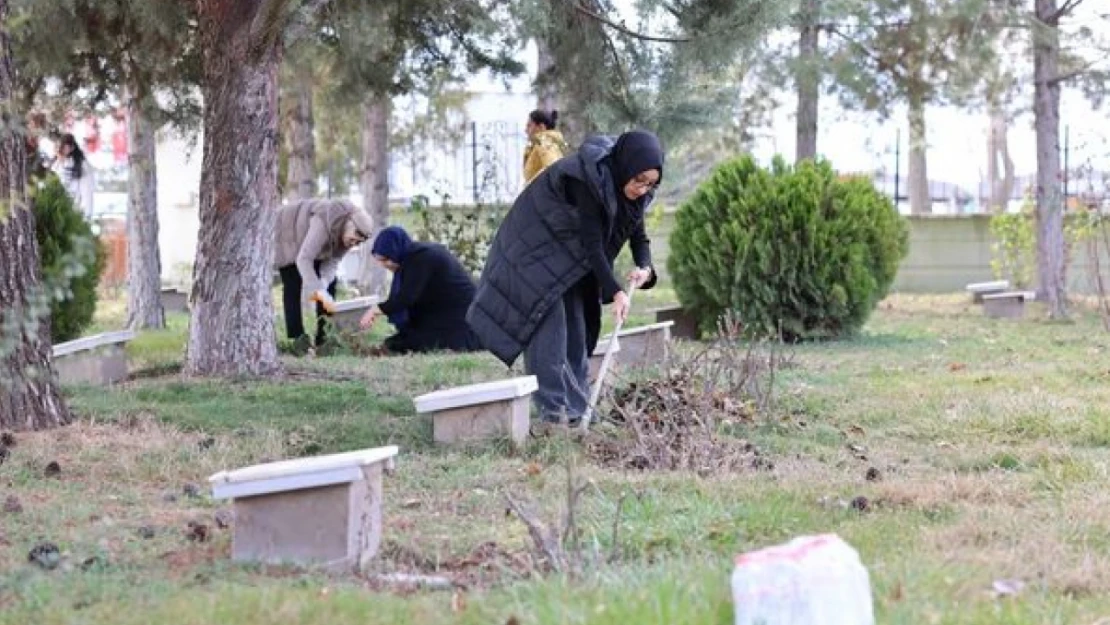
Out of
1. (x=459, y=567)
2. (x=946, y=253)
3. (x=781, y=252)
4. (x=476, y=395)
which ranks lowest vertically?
(x=459, y=567)

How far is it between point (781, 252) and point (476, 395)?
6.28 meters

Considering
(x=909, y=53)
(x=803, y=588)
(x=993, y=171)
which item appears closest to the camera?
(x=803, y=588)

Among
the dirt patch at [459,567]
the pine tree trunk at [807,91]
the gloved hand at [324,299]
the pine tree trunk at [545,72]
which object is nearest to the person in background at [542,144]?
the pine tree trunk at [545,72]

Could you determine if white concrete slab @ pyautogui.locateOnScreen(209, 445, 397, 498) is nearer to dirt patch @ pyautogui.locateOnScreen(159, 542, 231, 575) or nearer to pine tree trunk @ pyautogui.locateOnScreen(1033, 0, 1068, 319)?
dirt patch @ pyautogui.locateOnScreen(159, 542, 231, 575)

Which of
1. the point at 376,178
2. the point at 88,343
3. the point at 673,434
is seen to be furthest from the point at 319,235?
the point at 376,178

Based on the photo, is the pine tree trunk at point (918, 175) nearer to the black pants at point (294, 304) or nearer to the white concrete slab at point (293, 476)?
the black pants at point (294, 304)

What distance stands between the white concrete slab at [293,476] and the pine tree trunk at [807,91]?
1077 centimetres

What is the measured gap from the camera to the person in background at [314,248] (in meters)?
10.7

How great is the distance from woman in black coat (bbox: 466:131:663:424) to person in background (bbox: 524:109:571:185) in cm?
323

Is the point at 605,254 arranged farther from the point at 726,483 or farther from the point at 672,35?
the point at 672,35

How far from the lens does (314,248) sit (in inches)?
423

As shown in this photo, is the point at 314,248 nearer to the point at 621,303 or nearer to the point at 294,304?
the point at 294,304

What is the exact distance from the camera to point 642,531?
4309 millimetres

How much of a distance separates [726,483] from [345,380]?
12.6ft
